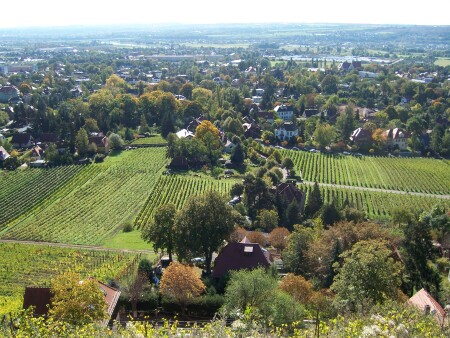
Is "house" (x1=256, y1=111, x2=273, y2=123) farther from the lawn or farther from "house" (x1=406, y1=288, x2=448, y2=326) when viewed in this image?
"house" (x1=406, y1=288, x2=448, y2=326)

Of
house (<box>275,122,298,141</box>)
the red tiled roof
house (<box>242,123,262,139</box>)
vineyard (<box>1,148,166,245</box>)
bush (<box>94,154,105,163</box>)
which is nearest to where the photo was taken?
the red tiled roof

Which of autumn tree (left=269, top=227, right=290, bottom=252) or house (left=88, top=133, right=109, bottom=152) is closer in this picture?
autumn tree (left=269, top=227, right=290, bottom=252)

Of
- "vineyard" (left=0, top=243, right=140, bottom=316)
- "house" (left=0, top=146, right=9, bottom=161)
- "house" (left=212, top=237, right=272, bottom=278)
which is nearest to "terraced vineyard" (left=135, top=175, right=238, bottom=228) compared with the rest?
"vineyard" (left=0, top=243, right=140, bottom=316)

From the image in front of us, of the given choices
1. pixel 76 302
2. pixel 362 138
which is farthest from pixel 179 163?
pixel 76 302

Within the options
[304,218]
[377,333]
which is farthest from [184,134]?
[377,333]

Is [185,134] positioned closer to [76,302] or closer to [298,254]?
[298,254]

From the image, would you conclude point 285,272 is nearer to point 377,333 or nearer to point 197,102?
point 377,333
